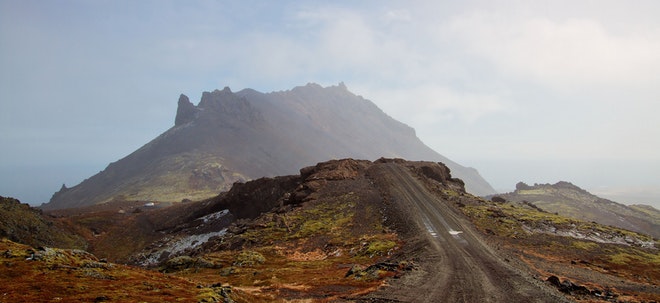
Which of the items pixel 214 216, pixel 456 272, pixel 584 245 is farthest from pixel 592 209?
pixel 456 272

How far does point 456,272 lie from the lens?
31.8 m

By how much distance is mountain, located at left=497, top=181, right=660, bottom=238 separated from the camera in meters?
137

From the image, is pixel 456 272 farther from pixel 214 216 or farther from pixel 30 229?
pixel 30 229

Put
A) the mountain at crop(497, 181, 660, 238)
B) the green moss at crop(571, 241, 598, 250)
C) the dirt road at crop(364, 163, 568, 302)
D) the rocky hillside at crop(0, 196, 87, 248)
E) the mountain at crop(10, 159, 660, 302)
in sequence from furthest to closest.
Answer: the mountain at crop(497, 181, 660, 238) → the rocky hillside at crop(0, 196, 87, 248) → the green moss at crop(571, 241, 598, 250) → the dirt road at crop(364, 163, 568, 302) → the mountain at crop(10, 159, 660, 302)

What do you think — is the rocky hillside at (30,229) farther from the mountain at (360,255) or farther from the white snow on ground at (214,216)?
the white snow on ground at (214,216)

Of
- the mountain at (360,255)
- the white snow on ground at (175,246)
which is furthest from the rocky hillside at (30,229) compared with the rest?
the white snow on ground at (175,246)

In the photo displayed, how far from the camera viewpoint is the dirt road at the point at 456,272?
25.7 metres

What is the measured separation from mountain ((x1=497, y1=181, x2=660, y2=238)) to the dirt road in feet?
396

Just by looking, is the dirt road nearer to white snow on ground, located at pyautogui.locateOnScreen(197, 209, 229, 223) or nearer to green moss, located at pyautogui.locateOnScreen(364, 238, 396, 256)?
green moss, located at pyautogui.locateOnScreen(364, 238, 396, 256)

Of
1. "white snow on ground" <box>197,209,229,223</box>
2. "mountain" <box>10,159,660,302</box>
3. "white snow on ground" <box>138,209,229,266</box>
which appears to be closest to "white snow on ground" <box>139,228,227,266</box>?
"white snow on ground" <box>138,209,229,266</box>

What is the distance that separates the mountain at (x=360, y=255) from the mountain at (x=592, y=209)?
92.6 m

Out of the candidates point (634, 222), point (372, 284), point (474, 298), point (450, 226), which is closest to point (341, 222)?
point (450, 226)

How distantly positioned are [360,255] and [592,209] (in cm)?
15962

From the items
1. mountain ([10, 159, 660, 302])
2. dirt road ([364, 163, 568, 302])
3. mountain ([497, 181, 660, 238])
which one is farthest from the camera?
mountain ([497, 181, 660, 238])
